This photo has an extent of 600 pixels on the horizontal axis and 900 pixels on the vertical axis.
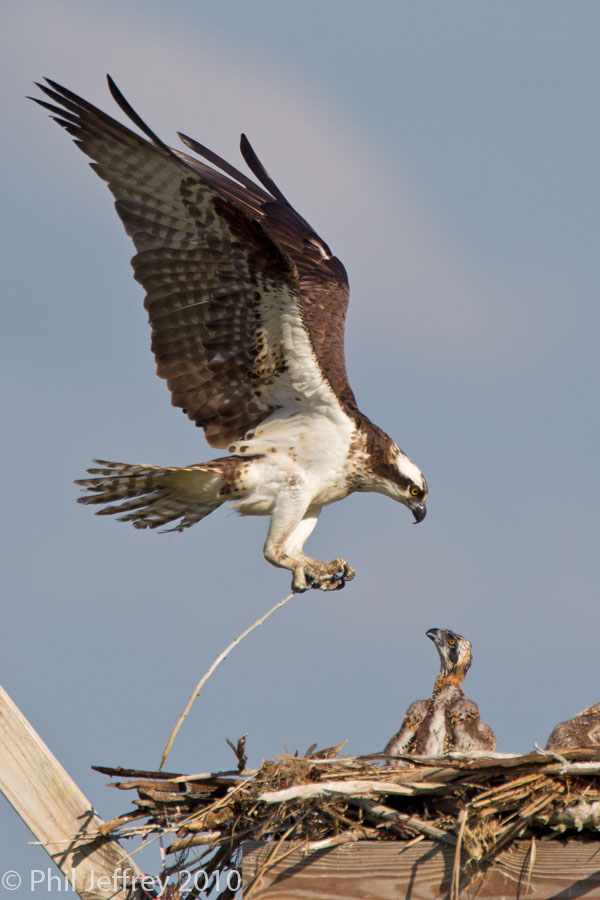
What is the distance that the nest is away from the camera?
4156 millimetres

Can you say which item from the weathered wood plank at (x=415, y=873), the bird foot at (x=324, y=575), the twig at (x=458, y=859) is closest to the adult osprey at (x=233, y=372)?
the bird foot at (x=324, y=575)

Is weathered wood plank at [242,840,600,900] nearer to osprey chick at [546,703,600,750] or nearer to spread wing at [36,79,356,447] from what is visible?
osprey chick at [546,703,600,750]

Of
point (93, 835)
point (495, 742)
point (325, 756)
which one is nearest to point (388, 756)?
point (325, 756)

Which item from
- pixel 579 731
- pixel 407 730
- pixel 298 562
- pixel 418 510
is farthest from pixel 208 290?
pixel 579 731

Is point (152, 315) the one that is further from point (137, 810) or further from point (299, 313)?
point (137, 810)

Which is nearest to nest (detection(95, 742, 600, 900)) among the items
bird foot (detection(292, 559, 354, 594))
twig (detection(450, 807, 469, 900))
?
twig (detection(450, 807, 469, 900))

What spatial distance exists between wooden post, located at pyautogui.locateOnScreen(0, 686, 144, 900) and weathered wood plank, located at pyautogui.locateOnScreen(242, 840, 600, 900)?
51cm

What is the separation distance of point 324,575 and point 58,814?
2.65 meters

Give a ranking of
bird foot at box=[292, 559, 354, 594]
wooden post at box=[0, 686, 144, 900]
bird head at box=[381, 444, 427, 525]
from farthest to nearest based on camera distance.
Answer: bird head at box=[381, 444, 427, 525], bird foot at box=[292, 559, 354, 594], wooden post at box=[0, 686, 144, 900]

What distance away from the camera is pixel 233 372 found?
7078 millimetres

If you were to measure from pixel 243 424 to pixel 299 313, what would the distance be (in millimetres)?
939

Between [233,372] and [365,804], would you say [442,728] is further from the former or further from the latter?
[233,372]

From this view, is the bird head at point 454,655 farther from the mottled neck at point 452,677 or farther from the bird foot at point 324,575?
the bird foot at point 324,575

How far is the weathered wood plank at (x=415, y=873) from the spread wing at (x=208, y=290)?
309cm
